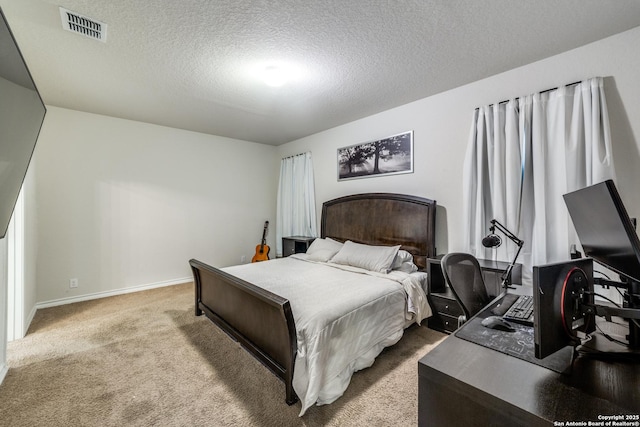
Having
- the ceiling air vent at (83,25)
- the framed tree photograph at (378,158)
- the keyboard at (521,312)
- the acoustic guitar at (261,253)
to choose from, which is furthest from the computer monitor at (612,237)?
the acoustic guitar at (261,253)

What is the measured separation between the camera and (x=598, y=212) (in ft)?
3.24

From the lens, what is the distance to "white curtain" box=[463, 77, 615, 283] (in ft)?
6.70

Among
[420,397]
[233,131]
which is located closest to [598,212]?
[420,397]

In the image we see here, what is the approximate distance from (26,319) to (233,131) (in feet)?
11.1

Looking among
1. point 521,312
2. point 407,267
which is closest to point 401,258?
point 407,267

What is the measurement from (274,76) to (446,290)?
9.03 ft

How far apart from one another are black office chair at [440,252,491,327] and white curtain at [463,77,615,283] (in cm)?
100

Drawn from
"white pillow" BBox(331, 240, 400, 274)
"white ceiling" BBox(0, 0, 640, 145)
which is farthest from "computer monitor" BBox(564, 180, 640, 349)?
"white pillow" BBox(331, 240, 400, 274)

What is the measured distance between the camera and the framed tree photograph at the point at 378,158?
3.32 metres

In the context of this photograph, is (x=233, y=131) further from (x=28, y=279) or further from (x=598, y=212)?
(x=598, y=212)

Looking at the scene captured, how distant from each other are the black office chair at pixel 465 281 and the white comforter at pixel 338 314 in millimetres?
670

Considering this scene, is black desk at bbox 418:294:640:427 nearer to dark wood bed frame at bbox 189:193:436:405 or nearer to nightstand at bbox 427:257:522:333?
dark wood bed frame at bbox 189:193:436:405

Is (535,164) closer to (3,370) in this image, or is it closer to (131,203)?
(3,370)

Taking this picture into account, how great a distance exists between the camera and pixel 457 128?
2887mm
